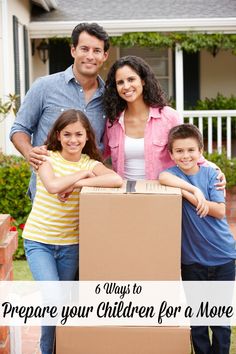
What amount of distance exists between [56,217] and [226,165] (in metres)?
5.74

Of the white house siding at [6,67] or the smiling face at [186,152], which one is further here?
the white house siding at [6,67]

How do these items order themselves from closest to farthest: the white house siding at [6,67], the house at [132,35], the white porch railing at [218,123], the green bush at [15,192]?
1. the green bush at [15,192]
2. the white house siding at [6,67]
3. the white porch railing at [218,123]
4. the house at [132,35]

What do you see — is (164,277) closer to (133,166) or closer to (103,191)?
(103,191)

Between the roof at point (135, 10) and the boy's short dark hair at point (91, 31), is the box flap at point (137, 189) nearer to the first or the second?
the boy's short dark hair at point (91, 31)

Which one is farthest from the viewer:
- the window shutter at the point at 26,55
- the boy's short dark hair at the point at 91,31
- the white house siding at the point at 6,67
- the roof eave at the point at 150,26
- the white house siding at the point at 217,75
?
the white house siding at the point at 217,75

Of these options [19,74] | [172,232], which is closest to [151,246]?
[172,232]

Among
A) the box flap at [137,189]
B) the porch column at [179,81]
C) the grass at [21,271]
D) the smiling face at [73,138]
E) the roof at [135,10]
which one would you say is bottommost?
the grass at [21,271]

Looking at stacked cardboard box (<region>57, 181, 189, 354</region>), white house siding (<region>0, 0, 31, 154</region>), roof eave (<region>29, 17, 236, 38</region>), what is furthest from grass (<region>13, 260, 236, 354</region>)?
roof eave (<region>29, 17, 236, 38</region>)

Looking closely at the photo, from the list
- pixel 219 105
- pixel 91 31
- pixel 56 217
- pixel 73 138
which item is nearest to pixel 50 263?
pixel 56 217

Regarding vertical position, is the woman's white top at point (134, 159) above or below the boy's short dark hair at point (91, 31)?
below

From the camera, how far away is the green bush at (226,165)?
27.6ft

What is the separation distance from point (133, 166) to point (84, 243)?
2.09 feet

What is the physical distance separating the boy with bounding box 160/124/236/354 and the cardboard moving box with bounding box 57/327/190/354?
40cm

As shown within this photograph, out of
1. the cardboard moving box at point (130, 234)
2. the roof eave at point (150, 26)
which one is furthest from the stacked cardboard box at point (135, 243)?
the roof eave at point (150, 26)
